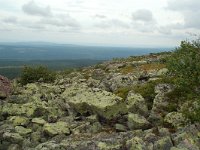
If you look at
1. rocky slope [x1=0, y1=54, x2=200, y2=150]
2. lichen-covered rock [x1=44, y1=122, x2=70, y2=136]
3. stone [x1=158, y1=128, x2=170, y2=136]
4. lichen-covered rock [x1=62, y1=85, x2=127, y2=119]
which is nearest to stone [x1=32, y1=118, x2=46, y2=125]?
rocky slope [x1=0, y1=54, x2=200, y2=150]

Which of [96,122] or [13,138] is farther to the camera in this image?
[96,122]

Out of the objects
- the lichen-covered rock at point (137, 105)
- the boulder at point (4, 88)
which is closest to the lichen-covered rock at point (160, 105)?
the lichen-covered rock at point (137, 105)

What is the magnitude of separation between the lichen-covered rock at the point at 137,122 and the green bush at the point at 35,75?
992 inches

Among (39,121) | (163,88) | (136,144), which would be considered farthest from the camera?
(163,88)

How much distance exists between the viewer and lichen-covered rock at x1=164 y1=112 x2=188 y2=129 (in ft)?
84.1

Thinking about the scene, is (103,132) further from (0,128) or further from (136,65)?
(136,65)

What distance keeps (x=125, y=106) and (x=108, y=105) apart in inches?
54.1

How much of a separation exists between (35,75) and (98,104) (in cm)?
2264

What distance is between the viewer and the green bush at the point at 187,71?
93.1 feet

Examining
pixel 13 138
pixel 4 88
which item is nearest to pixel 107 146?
pixel 13 138

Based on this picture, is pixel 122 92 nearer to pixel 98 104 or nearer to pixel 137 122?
pixel 98 104

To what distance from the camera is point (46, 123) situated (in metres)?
27.2

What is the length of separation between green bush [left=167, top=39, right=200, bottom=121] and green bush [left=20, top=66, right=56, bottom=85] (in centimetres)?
2369

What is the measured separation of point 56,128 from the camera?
26.6 metres
